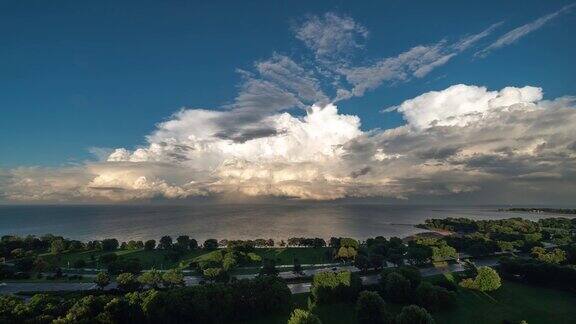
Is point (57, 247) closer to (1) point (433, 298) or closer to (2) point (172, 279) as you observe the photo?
(2) point (172, 279)

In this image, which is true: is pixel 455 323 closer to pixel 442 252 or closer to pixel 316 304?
pixel 316 304

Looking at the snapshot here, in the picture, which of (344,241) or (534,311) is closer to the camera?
(534,311)

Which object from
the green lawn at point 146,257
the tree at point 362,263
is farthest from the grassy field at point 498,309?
the green lawn at point 146,257

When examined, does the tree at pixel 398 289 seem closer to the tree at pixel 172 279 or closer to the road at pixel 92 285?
the road at pixel 92 285

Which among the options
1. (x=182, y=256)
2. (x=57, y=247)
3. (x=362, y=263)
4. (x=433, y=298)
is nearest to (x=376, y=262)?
(x=362, y=263)

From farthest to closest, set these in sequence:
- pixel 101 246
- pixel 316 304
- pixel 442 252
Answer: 1. pixel 101 246
2. pixel 442 252
3. pixel 316 304

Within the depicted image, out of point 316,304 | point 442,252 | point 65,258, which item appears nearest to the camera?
point 316,304

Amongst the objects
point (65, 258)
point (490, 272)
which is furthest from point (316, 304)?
point (65, 258)
